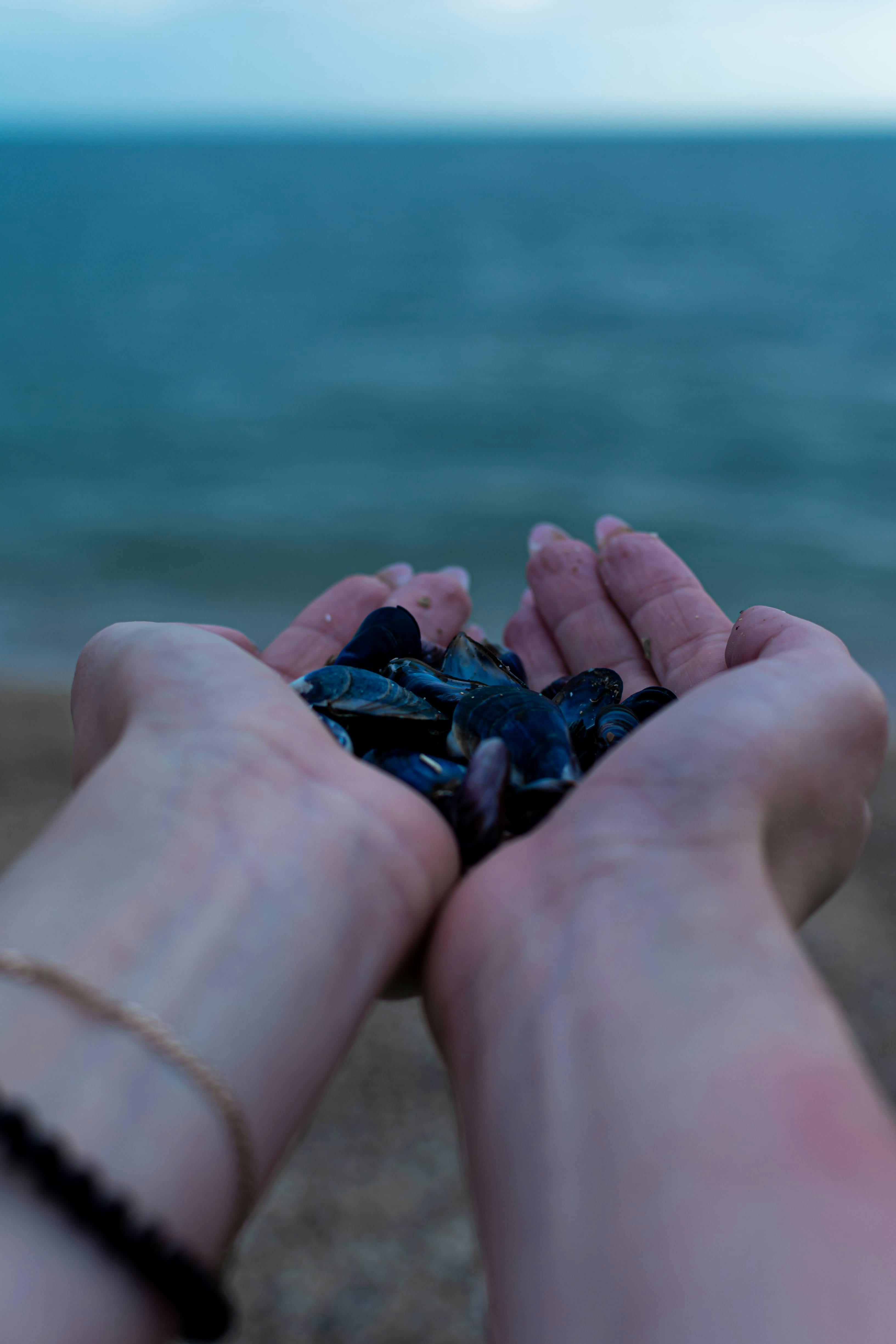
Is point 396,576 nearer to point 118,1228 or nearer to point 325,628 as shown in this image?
point 325,628

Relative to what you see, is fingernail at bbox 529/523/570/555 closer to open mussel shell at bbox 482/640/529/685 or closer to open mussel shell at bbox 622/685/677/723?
open mussel shell at bbox 482/640/529/685

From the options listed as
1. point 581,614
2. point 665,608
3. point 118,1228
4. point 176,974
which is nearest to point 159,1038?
point 176,974

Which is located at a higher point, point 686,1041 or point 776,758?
point 776,758

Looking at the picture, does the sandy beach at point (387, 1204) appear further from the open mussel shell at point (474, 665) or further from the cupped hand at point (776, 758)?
the cupped hand at point (776, 758)

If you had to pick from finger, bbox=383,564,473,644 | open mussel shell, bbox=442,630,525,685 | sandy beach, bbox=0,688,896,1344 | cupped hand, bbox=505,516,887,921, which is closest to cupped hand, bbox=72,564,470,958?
cupped hand, bbox=505,516,887,921

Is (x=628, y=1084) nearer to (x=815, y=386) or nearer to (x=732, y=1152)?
(x=732, y=1152)

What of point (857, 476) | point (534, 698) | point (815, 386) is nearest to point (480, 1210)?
point (534, 698)

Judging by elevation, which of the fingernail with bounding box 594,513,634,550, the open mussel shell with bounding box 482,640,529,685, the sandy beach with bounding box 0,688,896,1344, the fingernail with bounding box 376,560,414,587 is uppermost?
the fingernail with bounding box 594,513,634,550

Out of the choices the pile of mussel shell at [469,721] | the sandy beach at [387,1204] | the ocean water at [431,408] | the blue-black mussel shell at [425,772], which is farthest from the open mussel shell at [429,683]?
the ocean water at [431,408]
